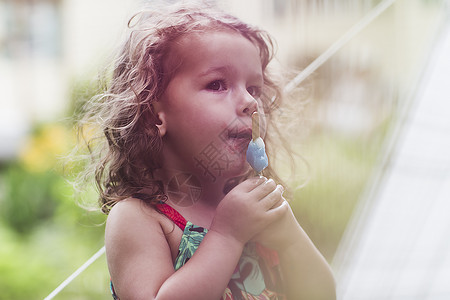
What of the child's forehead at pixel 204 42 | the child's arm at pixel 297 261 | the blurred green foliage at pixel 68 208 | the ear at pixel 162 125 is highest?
the child's forehead at pixel 204 42

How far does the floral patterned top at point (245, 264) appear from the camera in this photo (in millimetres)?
365

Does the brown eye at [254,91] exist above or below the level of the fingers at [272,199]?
above

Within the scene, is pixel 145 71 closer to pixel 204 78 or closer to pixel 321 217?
pixel 204 78

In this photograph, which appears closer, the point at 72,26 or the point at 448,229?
the point at 448,229

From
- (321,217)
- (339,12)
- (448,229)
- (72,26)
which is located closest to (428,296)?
(448,229)

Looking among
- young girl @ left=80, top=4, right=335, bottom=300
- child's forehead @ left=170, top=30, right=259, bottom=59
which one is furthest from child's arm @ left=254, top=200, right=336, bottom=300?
child's forehead @ left=170, top=30, right=259, bottom=59

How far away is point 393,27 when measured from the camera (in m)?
0.60

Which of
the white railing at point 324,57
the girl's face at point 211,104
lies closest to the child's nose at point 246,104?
the girl's face at point 211,104

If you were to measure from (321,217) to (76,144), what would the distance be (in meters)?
0.22

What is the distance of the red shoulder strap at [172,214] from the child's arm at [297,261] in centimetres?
5

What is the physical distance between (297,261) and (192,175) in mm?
101

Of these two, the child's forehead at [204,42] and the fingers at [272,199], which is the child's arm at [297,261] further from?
the child's forehead at [204,42]

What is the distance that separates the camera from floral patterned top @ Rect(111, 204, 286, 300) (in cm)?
37

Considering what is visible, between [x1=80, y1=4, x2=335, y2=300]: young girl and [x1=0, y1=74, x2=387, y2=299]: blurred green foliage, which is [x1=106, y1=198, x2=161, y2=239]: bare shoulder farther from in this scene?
[x1=0, y1=74, x2=387, y2=299]: blurred green foliage
